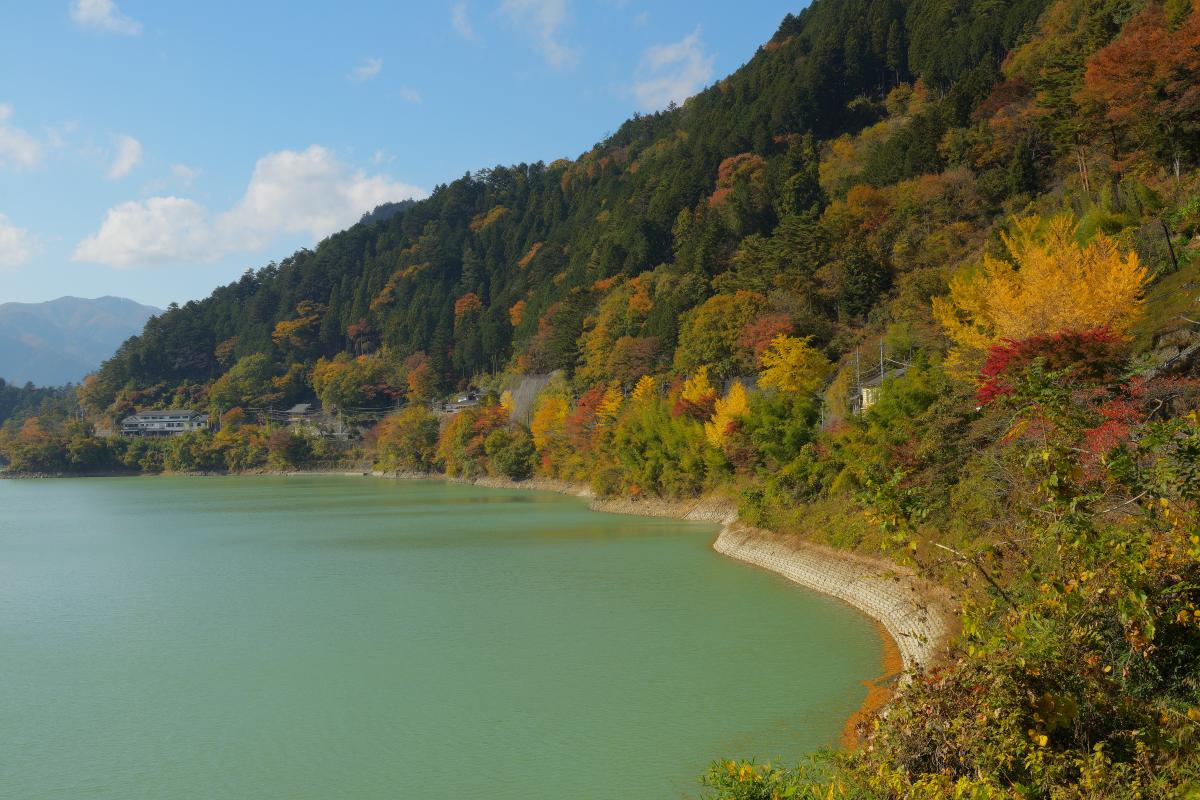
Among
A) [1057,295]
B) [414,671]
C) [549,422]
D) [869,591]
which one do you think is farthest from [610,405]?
[414,671]

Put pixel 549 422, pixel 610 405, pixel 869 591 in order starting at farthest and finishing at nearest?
1. pixel 549 422
2. pixel 610 405
3. pixel 869 591

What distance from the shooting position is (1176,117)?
964 inches

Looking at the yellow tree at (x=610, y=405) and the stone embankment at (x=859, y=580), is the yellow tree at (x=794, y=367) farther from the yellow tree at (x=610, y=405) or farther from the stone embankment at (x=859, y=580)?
the yellow tree at (x=610, y=405)

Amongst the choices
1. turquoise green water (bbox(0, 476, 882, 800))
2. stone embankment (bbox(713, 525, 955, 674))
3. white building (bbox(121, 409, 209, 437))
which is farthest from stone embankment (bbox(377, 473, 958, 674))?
white building (bbox(121, 409, 209, 437))

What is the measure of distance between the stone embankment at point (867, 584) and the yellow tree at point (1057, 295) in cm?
461

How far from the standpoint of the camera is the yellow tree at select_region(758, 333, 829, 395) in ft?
100

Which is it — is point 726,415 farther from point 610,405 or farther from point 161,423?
point 161,423

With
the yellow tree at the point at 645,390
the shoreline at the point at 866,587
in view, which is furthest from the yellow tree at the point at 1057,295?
the yellow tree at the point at 645,390

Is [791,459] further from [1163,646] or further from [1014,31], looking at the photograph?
[1014,31]

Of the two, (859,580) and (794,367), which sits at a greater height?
(794,367)

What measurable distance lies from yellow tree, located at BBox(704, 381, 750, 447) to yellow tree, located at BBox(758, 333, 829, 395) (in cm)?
161

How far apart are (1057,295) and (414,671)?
1297cm

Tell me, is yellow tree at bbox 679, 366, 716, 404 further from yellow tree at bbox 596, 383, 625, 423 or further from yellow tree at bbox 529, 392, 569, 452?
yellow tree at bbox 529, 392, 569, 452

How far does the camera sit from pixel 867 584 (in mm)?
15445
